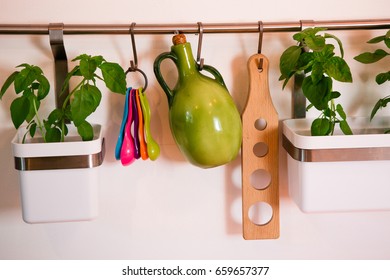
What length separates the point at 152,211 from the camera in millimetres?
851

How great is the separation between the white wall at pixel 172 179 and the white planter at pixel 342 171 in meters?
0.13

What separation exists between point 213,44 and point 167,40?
0.08 metres

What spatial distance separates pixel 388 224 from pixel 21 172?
66 centimetres

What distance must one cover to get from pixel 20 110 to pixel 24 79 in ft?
0.16

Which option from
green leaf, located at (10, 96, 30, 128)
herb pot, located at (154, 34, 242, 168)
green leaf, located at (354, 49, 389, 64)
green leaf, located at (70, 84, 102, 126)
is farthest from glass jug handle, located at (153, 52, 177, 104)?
green leaf, located at (354, 49, 389, 64)

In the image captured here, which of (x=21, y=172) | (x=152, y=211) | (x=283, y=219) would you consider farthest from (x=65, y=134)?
(x=283, y=219)

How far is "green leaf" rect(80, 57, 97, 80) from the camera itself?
2.31 ft

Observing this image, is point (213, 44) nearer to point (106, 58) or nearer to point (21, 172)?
point (106, 58)

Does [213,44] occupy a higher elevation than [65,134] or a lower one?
higher

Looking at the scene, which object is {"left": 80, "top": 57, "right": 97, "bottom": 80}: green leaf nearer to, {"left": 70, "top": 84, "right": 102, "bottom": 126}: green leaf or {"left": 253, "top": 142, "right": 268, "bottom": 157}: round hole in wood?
{"left": 70, "top": 84, "right": 102, "bottom": 126}: green leaf

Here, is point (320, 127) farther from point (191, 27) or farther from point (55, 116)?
point (55, 116)
